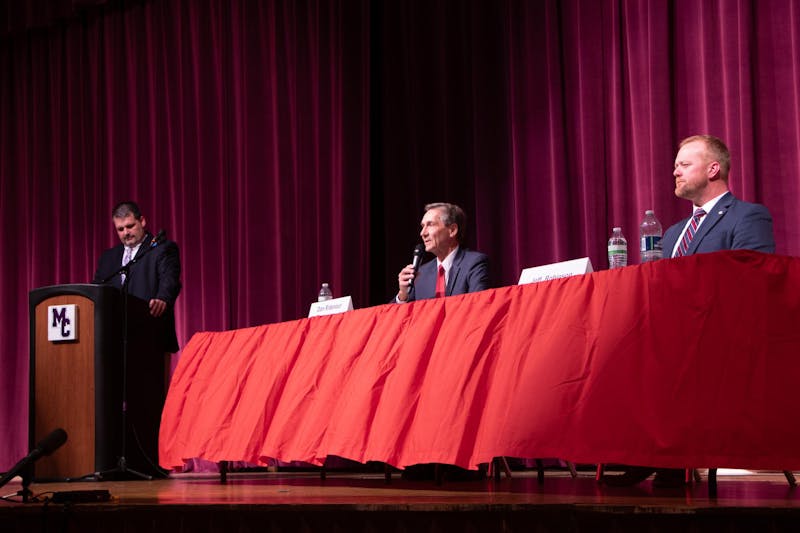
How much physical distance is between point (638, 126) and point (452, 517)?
124 inches

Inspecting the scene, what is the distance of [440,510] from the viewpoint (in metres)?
2.44

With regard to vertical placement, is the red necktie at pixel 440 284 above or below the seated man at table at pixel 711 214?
below

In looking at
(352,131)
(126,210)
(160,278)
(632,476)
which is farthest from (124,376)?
(632,476)

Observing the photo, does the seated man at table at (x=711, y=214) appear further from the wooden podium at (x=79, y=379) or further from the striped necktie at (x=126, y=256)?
the striped necktie at (x=126, y=256)

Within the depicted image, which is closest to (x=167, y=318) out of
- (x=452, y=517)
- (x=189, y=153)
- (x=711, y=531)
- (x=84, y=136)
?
(x=189, y=153)

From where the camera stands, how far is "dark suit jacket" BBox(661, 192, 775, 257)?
3.12m

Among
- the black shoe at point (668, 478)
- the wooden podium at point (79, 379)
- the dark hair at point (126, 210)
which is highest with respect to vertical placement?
the dark hair at point (126, 210)

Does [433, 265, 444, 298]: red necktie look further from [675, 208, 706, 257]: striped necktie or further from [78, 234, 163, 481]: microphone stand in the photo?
[78, 234, 163, 481]: microphone stand

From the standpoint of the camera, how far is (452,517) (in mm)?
2443

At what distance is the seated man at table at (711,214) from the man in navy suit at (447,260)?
3.00 ft

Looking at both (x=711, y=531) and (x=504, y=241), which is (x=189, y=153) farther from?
(x=711, y=531)

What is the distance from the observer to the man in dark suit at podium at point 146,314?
484 cm

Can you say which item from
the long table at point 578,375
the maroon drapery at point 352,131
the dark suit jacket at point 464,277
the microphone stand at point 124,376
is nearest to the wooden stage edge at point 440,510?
the long table at point 578,375

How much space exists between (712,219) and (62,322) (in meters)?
3.14
